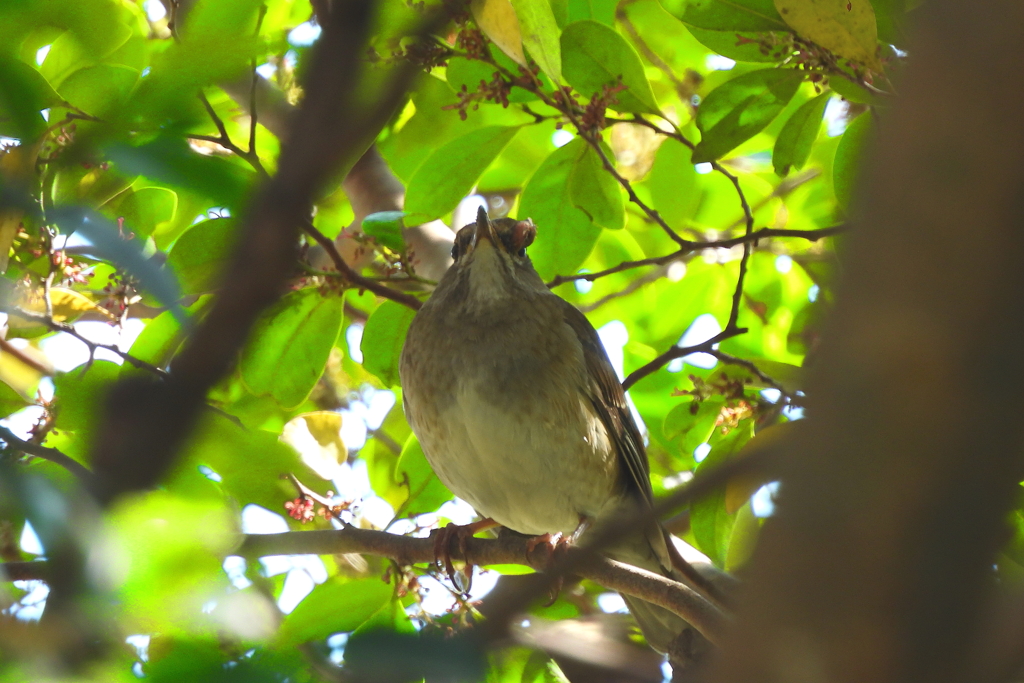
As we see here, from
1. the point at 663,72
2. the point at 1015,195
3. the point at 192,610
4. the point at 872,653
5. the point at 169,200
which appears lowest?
the point at 872,653

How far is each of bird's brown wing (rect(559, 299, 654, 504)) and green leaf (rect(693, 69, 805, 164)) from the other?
1.09m

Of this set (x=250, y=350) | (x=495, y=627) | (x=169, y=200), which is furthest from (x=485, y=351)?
(x=495, y=627)

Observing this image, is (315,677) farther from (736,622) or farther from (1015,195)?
(1015,195)

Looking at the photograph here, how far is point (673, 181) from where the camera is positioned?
15.6 ft

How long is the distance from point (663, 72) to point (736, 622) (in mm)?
5088

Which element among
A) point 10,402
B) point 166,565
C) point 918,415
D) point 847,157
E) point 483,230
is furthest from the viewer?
point 483,230

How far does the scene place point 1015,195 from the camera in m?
0.90

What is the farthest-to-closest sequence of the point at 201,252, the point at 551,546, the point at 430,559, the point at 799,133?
the point at 551,546 < the point at 799,133 < the point at 201,252 < the point at 430,559

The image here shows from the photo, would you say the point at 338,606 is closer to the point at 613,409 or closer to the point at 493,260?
the point at 613,409

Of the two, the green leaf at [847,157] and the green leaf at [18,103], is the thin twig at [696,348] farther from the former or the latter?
the green leaf at [18,103]

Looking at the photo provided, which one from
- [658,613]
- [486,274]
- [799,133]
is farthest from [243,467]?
[799,133]

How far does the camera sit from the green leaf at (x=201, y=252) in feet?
12.1

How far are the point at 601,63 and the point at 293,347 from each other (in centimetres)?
184

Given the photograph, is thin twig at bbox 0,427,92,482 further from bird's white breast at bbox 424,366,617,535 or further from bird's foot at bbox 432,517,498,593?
bird's white breast at bbox 424,366,617,535
